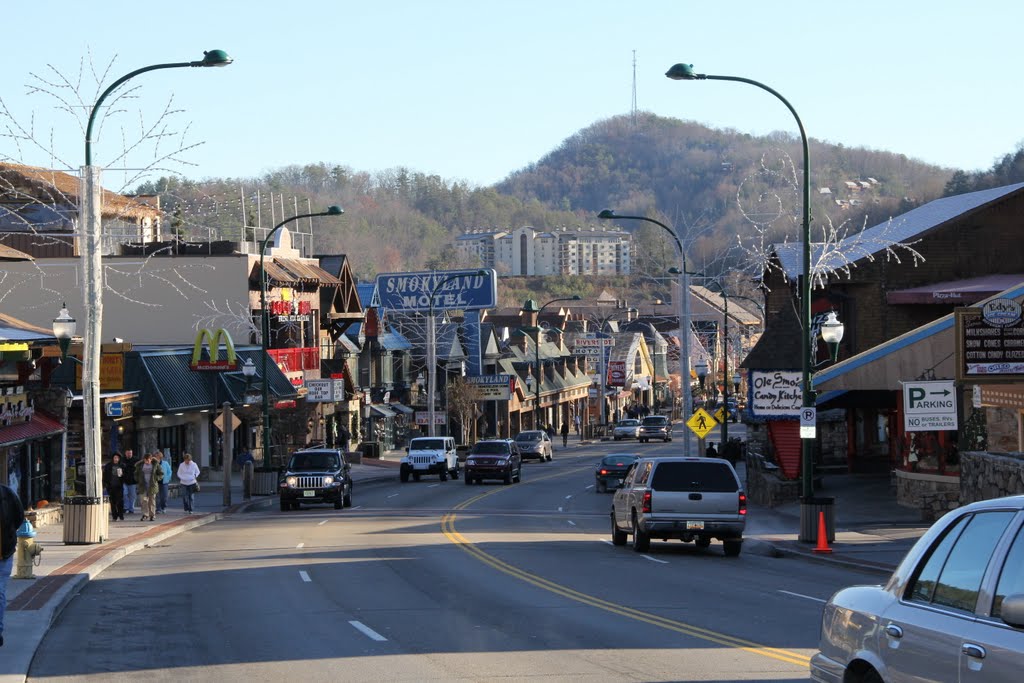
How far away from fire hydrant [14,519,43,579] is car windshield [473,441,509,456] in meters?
32.4

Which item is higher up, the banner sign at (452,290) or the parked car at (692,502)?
the banner sign at (452,290)

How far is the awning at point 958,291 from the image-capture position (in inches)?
1544

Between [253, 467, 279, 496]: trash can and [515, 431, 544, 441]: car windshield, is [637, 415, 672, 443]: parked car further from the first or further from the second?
[253, 467, 279, 496]: trash can

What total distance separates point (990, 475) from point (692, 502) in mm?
5345

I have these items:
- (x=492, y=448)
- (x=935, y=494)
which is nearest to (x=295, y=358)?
(x=492, y=448)

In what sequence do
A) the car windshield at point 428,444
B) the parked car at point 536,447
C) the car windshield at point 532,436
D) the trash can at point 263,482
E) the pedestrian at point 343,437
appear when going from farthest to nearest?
the car windshield at point 532,436 < the parked car at point 536,447 < the pedestrian at point 343,437 < the car windshield at point 428,444 < the trash can at point 263,482

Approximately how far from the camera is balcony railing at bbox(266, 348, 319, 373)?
59375mm

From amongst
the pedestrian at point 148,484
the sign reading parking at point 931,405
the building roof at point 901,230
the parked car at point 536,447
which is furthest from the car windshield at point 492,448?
the sign reading parking at point 931,405

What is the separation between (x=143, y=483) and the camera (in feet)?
113

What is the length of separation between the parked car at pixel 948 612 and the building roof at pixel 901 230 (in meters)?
32.0

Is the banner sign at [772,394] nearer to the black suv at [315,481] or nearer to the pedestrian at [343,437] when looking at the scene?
the black suv at [315,481]

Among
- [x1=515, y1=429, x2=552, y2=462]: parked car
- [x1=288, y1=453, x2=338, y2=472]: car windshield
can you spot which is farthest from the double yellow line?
[x1=515, y1=429, x2=552, y2=462]: parked car

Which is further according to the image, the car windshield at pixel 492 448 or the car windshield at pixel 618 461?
the car windshield at pixel 492 448

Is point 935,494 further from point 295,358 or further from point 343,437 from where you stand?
point 343,437
